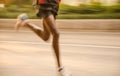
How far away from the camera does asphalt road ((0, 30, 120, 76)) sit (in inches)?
239

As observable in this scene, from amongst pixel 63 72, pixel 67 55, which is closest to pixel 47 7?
pixel 63 72

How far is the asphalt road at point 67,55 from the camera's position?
6.08 metres

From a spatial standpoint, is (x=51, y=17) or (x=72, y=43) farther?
(x=72, y=43)

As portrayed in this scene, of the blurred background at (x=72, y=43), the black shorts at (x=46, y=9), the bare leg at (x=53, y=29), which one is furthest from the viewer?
the blurred background at (x=72, y=43)

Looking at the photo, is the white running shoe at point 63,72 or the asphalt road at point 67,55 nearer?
the white running shoe at point 63,72

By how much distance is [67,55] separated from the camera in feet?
24.6

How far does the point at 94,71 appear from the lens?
5965mm

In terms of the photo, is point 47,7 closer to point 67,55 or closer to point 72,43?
point 67,55

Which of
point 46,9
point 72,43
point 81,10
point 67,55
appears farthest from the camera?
point 81,10

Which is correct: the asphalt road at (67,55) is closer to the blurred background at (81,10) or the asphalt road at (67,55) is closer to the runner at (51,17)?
the runner at (51,17)

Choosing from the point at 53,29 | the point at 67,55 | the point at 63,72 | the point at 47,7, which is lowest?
the point at 67,55

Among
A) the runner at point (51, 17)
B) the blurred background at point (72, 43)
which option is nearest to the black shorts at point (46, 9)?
the runner at point (51, 17)

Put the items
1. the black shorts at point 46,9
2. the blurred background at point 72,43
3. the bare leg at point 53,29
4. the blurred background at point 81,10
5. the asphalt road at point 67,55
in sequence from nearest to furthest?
the bare leg at point 53,29 < the black shorts at point 46,9 < the asphalt road at point 67,55 < the blurred background at point 72,43 < the blurred background at point 81,10

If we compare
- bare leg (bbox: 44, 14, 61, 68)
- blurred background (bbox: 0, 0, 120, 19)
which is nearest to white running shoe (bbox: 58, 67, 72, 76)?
bare leg (bbox: 44, 14, 61, 68)
